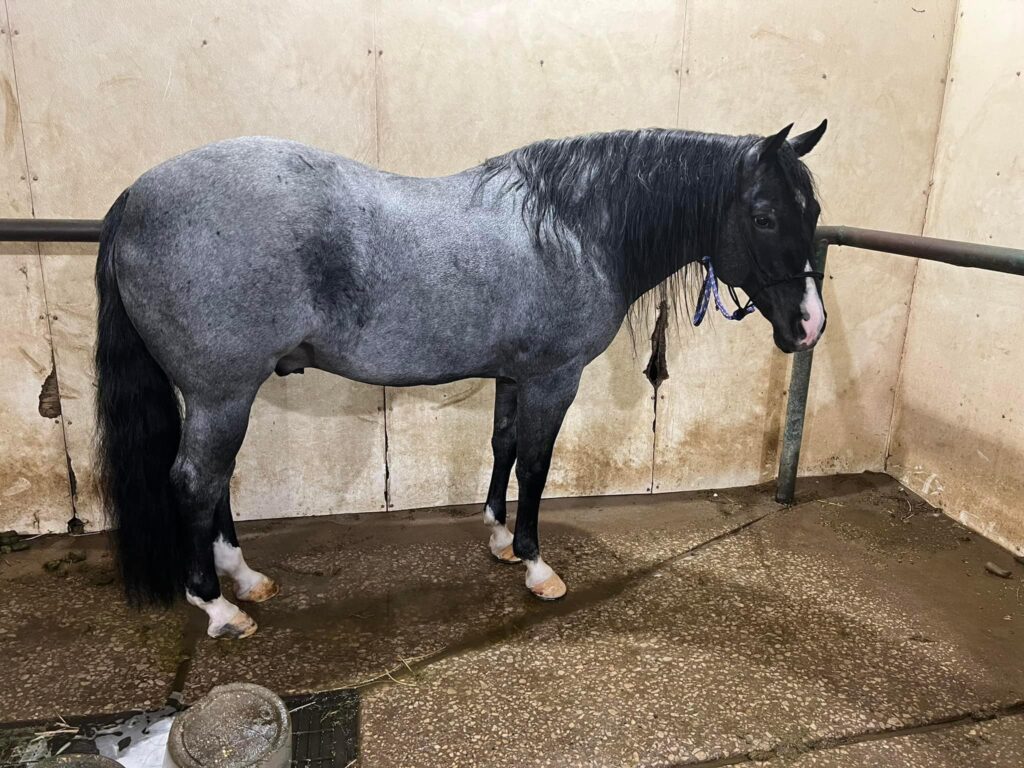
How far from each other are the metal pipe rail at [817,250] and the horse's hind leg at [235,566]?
92 cm

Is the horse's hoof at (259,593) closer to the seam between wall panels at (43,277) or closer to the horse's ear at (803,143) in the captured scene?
the seam between wall panels at (43,277)

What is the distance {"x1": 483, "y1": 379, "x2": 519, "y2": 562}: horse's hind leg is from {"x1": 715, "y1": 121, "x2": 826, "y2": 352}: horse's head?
29.5 inches

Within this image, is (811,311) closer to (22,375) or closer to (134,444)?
(134,444)

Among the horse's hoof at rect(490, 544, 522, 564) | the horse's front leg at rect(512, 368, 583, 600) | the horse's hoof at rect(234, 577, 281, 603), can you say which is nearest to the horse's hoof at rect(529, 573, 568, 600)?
the horse's front leg at rect(512, 368, 583, 600)

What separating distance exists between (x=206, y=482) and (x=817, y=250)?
2.06 meters

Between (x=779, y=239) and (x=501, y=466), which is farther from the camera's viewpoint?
(x=501, y=466)

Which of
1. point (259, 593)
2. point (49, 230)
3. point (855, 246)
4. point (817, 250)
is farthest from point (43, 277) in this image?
point (855, 246)

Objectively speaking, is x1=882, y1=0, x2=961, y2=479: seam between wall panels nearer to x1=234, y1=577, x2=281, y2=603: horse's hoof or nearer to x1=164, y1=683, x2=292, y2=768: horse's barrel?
x1=234, y1=577, x2=281, y2=603: horse's hoof

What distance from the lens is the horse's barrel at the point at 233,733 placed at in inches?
51.9

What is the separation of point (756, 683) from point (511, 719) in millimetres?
636

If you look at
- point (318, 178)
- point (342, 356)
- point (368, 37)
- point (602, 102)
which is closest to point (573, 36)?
point (602, 102)

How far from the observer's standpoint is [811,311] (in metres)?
1.88

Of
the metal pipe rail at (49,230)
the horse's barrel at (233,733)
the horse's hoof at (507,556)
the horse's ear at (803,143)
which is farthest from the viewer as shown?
the horse's hoof at (507,556)

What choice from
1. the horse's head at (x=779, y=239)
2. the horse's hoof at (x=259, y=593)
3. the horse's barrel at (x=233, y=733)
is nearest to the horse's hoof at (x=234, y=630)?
the horse's hoof at (x=259, y=593)
